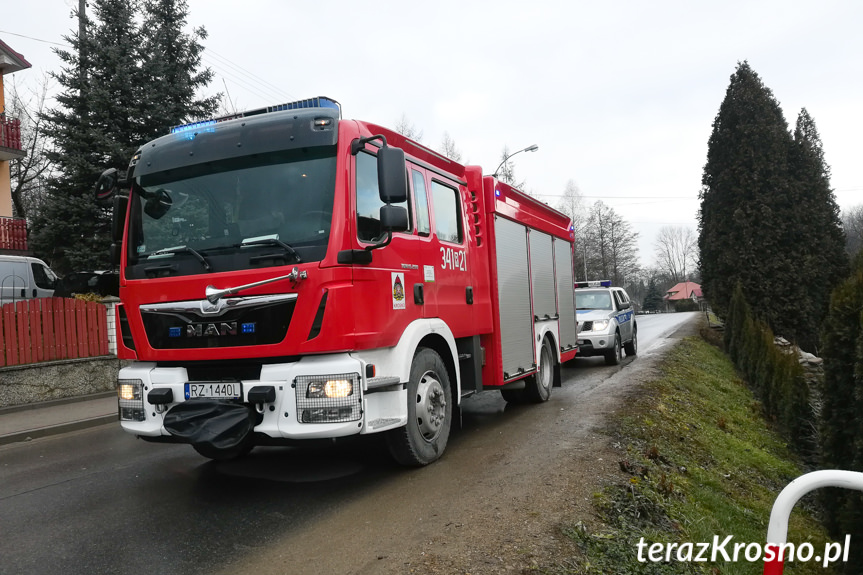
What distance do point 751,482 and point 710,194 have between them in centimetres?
1844

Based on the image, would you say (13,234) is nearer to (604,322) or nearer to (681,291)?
(604,322)

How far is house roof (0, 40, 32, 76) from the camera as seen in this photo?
21.2 metres

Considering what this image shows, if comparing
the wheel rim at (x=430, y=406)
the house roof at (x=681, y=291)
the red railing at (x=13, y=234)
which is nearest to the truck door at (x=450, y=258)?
the wheel rim at (x=430, y=406)

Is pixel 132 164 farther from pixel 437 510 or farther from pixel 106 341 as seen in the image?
pixel 106 341

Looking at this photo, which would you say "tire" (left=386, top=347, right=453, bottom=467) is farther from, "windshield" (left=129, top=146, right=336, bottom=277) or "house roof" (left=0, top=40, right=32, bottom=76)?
"house roof" (left=0, top=40, right=32, bottom=76)

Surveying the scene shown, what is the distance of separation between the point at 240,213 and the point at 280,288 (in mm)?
751

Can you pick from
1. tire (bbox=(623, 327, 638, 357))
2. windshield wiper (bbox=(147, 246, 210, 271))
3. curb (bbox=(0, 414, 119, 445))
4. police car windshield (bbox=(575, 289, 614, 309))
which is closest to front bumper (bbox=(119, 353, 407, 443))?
windshield wiper (bbox=(147, 246, 210, 271))

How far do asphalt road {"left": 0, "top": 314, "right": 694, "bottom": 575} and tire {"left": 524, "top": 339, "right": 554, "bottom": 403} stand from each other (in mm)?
1059

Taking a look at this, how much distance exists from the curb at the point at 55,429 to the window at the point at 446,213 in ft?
21.0

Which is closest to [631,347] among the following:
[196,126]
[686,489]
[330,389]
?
[686,489]

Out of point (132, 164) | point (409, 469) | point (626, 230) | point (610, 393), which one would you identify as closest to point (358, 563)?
point (409, 469)

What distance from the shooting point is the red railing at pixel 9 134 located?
20.5 metres

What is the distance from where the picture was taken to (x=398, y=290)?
505cm

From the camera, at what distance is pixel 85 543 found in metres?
4.00
